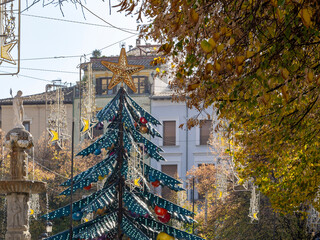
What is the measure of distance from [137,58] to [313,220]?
2820 centimetres

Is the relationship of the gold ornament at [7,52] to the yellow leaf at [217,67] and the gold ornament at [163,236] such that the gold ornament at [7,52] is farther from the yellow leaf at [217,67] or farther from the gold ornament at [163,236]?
the yellow leaf at [217,67]

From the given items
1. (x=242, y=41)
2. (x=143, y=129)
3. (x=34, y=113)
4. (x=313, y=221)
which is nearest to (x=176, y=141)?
(x=34, y=113)

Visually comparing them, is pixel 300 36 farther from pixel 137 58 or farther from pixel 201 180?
pixel 137 58

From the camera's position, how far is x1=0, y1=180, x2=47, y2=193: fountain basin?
22953mm

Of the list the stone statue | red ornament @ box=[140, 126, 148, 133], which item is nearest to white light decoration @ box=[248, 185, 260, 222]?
red ornament @ box=[140, 126, 148, 133]

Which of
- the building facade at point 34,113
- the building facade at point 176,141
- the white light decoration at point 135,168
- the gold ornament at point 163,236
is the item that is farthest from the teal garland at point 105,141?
the building facade at point 34,113

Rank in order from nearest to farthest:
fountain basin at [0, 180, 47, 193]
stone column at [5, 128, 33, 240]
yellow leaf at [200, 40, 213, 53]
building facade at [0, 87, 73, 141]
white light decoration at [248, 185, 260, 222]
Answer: yellow leaf at [200, 40, 213, 53] < fountain basin at [0, 180, 47, 193] < stone column at [5, 128, 33, 240] < white light decoration at [248, 185, 260, 222] < building facade at [0, 87, 73, 141]

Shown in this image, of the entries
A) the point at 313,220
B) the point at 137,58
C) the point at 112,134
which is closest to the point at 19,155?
the point at 112,134

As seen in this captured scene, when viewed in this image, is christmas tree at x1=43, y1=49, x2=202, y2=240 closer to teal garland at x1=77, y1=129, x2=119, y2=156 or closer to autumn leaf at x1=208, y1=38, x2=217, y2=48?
teal garland at x1=77, y1=129, x2=119, y2=156

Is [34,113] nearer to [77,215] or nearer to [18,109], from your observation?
[18,109]

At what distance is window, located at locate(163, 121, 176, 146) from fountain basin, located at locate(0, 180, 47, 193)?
31744mm

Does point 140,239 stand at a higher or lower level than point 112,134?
lower

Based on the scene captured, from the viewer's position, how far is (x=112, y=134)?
22000 mm

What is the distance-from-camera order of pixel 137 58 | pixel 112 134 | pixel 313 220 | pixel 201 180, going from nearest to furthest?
pixel 112 134 < pixel 313 220 < pixel 201 180 < pixel 137 58
